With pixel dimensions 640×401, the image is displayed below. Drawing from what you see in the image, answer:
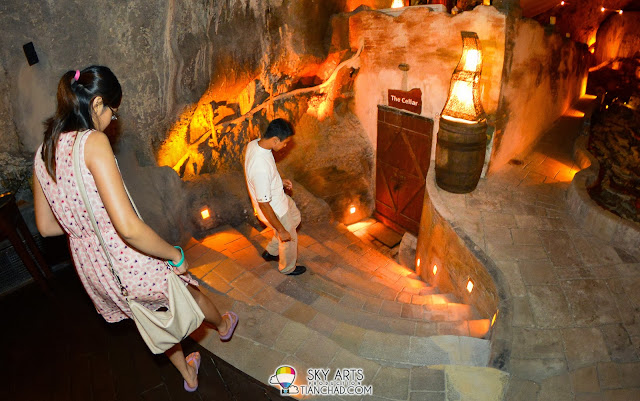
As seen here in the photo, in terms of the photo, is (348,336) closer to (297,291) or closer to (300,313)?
(300,313)

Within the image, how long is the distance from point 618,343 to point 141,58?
6114 millimetres

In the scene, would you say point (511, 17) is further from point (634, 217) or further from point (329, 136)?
point (329, 136)

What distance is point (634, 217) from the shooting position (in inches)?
245

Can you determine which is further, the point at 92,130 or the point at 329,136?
the point at 329,136

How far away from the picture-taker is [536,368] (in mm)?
3568

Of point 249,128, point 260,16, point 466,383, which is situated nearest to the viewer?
point 466,383

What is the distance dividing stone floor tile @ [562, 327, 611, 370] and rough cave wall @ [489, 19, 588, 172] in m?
3.31

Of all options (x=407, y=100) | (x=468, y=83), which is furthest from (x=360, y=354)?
(x=407, y=100)

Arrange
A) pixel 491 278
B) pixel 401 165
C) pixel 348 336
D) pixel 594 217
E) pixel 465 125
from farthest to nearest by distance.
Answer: pixel 401 165
pixel 465 125
pixel 594 217
pixel 491 278
pixel 348 336

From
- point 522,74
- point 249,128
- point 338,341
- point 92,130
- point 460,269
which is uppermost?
point 92,130

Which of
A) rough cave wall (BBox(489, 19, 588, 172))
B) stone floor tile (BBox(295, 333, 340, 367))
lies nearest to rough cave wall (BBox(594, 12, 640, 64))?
rough cave wall (BBox(489, 19, 588, 172))

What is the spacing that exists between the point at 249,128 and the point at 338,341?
5.05 metres

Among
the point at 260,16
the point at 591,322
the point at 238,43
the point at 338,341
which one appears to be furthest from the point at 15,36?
the point at 591,322

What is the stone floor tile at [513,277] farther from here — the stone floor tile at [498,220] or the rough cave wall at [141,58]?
the rough cave wall at [141,58]
